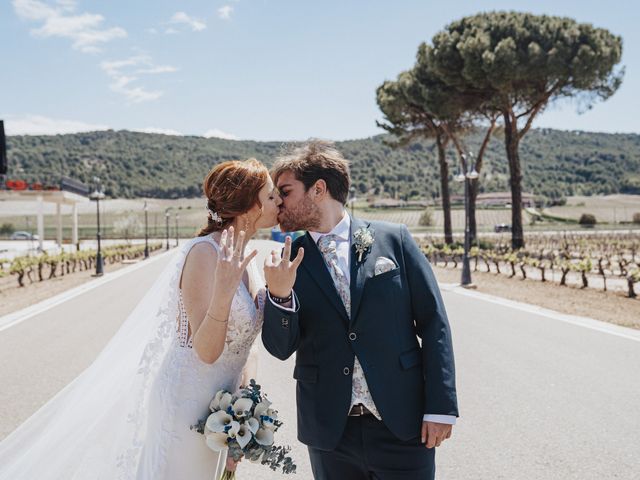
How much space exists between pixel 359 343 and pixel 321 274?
304 mm

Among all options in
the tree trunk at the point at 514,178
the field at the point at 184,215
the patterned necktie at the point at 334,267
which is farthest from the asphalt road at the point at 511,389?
the field at the point at 184,215

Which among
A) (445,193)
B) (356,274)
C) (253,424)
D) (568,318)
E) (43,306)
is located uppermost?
(445,193)

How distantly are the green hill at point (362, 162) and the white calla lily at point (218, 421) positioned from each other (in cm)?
13386

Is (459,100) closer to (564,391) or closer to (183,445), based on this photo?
(564,391)

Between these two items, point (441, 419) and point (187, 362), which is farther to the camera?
point (187, 362)

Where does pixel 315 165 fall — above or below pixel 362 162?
below

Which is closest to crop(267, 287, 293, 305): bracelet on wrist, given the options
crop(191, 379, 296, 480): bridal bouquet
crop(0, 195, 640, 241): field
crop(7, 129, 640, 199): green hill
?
crop(191, 379, 296, 480): bridal bouquet

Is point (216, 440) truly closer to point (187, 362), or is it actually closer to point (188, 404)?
point (188, 404)

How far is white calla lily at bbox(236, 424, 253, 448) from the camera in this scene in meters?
2.43

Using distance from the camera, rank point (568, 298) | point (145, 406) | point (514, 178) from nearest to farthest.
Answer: point (145, 406) → point (568, 298) → point (514, 178)

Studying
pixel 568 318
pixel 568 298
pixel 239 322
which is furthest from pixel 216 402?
pixel 568 298

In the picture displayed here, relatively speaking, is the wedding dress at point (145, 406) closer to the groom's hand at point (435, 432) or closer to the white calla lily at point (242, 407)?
the white calla lily at point (242, 407)

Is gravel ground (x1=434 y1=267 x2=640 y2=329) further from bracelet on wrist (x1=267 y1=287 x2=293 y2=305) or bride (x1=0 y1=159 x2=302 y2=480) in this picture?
bracelet on wrist (x1=267 y1=287 x2=293 y2=305)

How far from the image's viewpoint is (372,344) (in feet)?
7.84
